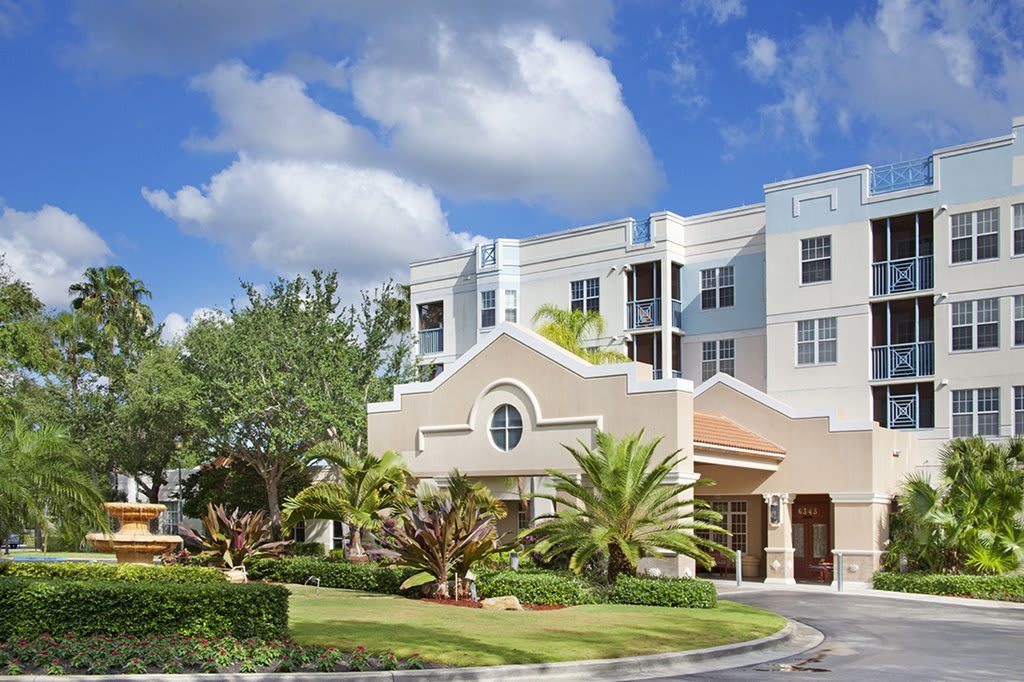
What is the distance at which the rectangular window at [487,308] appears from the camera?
4394 centimetres

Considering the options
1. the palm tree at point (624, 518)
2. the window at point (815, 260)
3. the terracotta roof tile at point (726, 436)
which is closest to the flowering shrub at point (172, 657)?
the palm tree at point (624, 518)

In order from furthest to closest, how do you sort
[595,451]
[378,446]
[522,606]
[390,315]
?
1. [390,315]
2. [378,446]
3. [595,451]
4. [522,606]

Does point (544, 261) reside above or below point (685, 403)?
above

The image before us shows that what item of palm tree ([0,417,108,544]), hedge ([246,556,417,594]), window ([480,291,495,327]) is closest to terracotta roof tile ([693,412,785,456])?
hedge ([246,556,417,594])

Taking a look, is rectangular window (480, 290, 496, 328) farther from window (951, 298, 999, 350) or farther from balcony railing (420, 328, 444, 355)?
window (951, 298, 999, 350)

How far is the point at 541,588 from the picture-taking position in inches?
854

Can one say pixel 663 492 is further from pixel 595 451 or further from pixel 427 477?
pixel 427 477

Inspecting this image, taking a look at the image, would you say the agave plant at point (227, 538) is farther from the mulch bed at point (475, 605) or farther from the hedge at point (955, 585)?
the hedge at point (955, 585)

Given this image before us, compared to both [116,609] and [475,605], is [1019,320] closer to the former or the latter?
[475,605]

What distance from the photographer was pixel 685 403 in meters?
26.1

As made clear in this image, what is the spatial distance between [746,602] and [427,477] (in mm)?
10264

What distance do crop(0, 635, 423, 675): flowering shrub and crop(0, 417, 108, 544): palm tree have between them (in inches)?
223

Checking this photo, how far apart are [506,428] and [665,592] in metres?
8.84

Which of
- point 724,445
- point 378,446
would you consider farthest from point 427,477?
point 724,445
